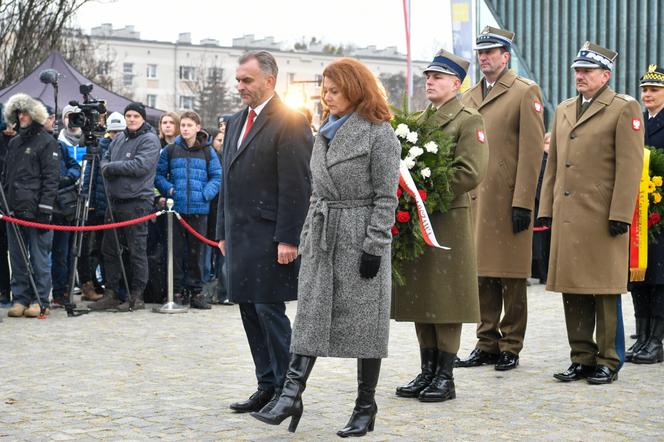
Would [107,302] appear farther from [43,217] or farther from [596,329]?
[596,329]

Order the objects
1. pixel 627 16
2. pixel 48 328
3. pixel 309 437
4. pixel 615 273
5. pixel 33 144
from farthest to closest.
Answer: pixel 627 16
pixel 33 144
pixel 48 328
pixel 615 273
pixel 309 437

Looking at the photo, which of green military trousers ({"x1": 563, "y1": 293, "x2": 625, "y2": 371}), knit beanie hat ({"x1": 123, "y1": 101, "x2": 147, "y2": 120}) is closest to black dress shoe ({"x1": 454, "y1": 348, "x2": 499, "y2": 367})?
green military trousers ({"x1": 563, "y1": 293, "x2": 625, "y2": 371})

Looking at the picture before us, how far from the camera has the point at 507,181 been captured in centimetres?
821

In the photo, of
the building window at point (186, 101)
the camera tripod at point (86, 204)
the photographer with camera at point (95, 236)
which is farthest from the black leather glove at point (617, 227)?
the building window at point (186, 101)

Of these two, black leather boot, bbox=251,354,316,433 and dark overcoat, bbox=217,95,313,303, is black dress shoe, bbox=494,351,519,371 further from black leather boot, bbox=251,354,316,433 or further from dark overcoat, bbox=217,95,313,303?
black leather boot, bbox=251,354,316,433

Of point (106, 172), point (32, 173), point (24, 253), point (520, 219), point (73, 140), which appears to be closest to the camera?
point (520, 219)

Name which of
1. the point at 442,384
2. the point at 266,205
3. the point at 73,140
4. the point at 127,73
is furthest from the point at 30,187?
the point at 127,73

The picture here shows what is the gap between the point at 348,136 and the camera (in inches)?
235

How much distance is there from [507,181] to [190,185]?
5032mm

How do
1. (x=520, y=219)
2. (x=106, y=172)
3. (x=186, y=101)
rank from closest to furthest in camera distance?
(x=520, y=219) → (x=106, y=172) → (x=186, y=101)

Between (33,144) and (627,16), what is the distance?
63.6ft

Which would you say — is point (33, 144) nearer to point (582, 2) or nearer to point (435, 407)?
point (435, 407)

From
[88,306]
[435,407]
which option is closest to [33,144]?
[88,306]

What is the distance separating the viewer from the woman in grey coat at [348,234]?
589cm
